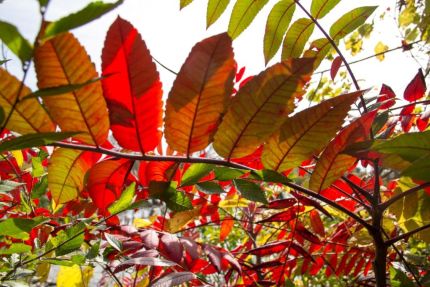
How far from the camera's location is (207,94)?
0.40m

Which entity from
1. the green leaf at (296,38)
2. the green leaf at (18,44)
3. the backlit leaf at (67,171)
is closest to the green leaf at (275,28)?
the green leaf at (296,38)

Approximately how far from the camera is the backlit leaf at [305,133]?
0.44 metres

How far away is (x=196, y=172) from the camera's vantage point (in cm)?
51

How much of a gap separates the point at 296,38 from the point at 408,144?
47cm

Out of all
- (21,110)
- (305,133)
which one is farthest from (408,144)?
(21,110)

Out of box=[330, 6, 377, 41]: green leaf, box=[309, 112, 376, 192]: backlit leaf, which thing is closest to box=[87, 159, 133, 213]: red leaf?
box=[309, 112, 376, 192]: backlit leaf

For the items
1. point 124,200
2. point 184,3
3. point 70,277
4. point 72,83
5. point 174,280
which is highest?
point 184,3

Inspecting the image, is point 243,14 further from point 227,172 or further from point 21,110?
point 21,110

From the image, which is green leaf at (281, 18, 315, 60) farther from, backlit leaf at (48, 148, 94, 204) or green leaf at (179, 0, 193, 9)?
backlit leaf at (48, 148, 94, 204)

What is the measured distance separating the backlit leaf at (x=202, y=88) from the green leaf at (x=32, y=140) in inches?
4.5

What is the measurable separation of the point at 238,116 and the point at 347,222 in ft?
2.76

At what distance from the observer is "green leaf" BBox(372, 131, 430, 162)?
366mm

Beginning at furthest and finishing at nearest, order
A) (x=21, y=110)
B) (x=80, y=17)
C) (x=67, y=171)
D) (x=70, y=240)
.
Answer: (x=70, y=240) → (x=67, y=171) → (x=21, y=110) → (x=80, y=17)

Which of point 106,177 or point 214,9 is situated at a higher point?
point 214,9
